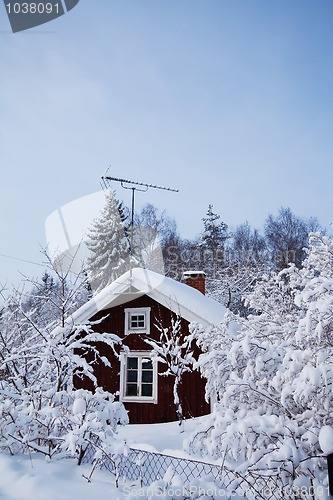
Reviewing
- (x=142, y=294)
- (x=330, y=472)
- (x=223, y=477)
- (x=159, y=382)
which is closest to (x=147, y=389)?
(x=159, y=382)

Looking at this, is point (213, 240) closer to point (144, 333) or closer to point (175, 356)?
point (144, 333)

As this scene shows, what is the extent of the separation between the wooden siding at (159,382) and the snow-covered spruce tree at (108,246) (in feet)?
50.8

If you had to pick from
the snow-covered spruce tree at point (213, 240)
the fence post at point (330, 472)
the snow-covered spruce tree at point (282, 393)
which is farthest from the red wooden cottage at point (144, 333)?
the snow-covered spruce tree at point (213, 240)

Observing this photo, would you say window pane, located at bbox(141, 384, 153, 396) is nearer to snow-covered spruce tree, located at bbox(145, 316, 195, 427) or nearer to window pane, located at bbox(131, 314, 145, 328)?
snow-covered spruce tree, located at bbox(145, 316, 195, 427)

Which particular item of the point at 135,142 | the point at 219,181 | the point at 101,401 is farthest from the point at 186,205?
the point at 101,401

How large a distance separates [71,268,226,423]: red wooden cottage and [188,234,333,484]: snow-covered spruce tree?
500 cm

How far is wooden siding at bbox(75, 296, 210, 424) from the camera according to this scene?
1071 cm

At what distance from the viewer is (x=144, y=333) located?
11.7 m

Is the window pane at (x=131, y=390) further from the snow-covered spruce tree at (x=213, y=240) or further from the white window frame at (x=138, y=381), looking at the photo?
the snow-covered spruce tree at (x=213, y=240)

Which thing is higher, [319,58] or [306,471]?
[319,58]

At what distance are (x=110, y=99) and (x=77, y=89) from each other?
2737 mm

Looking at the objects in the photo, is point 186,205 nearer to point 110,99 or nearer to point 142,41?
point 110,99

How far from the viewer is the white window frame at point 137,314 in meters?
11.8

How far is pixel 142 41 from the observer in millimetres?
12273
